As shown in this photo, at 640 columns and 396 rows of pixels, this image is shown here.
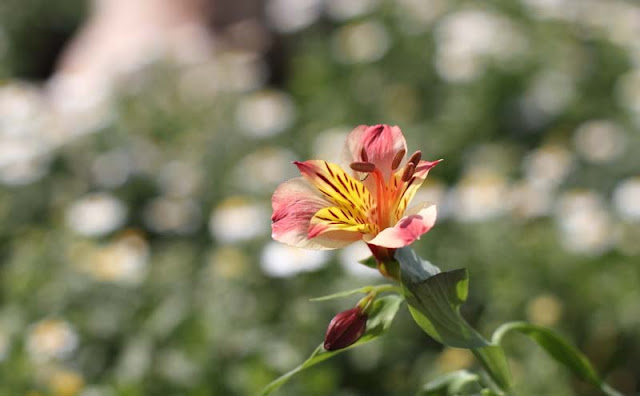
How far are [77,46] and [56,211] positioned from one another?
1763 mm

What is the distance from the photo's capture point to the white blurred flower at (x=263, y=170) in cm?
247

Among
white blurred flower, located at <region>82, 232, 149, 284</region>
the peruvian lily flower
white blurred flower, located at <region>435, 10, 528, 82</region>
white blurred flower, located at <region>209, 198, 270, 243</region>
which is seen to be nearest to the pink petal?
the peruvian lily flower

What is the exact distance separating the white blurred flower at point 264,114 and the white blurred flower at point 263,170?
0.17 m

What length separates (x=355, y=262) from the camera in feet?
6.14

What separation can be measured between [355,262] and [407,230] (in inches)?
48.9

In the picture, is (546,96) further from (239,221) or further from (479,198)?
(239,221)

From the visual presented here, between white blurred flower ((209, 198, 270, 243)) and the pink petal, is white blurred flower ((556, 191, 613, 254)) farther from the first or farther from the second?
the pink petal

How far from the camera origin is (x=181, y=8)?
3857 millimetres

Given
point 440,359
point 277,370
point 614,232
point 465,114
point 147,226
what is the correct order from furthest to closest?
point 465,114
point 147,226
point 614,232
point 440,359
point 277,370

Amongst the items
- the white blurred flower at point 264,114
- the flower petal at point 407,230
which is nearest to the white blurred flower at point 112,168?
the white blurred flower at point 264,114

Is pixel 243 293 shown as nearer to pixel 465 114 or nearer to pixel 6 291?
pixel 6 291

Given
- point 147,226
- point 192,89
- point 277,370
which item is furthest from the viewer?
point 192,89

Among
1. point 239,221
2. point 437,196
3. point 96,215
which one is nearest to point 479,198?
point 437,196

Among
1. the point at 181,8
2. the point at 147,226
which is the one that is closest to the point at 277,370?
the point at 147,226
